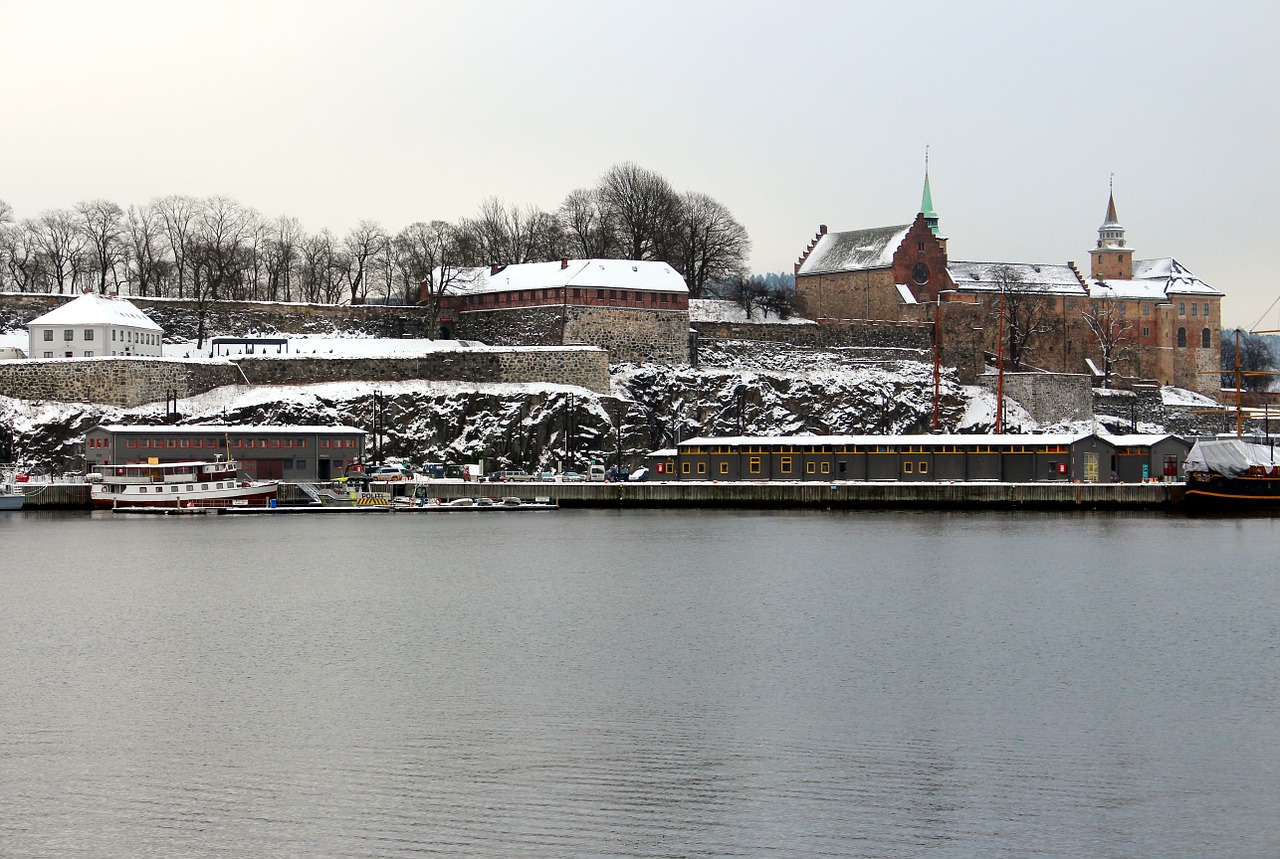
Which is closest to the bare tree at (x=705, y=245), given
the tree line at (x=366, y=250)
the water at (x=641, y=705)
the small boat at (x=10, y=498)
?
the tree line at (x=366, y=250)

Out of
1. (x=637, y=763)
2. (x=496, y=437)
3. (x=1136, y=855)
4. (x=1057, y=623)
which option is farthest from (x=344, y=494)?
(x=1136, y=855)

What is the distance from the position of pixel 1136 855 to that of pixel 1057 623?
13.1 metres

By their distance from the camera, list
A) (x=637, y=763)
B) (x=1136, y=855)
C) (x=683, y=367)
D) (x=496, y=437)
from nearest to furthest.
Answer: (x=1136, y=855)
(x=637, y=763)
(x=496, y=437)
(x=683, y=367)

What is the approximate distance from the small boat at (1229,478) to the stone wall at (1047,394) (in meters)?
13.3

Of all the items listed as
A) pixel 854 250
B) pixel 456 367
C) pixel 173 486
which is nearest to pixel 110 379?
pixel 173 486

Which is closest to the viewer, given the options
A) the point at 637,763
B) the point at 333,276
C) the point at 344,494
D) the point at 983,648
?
the point at 637,763

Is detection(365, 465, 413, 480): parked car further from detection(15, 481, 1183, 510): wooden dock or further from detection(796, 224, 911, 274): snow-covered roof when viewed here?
detection(796, 224, 911, 274): snow-covered roof

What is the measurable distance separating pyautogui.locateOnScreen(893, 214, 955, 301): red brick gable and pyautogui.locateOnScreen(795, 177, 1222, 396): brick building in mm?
53

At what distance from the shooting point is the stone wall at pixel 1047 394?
233 ft

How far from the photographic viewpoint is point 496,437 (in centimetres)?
5900

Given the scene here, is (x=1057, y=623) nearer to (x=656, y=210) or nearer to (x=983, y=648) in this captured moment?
(x=983, y=648)

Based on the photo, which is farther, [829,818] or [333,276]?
[333,276]

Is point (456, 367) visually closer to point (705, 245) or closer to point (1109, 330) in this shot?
point (705, 245)

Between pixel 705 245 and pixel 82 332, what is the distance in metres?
33.1
